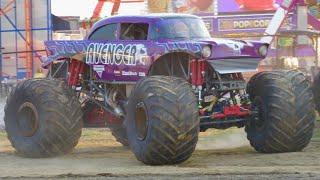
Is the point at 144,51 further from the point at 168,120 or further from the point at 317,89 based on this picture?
the point at 317,89

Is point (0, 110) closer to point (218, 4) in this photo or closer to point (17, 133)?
point (17, 133)

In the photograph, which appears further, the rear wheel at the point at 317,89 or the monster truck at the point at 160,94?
the rear wheel at the point at 317,89

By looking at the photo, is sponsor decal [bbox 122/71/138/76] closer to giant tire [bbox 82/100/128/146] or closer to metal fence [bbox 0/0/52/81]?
giant tire [bbox 82/100/128/146]

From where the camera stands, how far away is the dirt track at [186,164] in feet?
26.7

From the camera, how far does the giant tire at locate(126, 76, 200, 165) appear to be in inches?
356

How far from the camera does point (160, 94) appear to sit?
9.16 m

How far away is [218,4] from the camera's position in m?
58.6

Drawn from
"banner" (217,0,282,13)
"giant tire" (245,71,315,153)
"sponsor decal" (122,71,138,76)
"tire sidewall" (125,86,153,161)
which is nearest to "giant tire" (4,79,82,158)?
"sponsor decal" (122,71,138,76)

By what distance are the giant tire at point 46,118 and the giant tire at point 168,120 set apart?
6.36 feet

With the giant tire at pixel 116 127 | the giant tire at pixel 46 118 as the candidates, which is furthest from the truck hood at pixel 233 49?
the giant tire at pixel 116 127

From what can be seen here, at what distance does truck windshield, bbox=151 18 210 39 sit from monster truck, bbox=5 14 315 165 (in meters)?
0.02

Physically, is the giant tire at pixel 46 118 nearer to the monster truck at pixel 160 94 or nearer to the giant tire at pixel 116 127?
the monster truck at pixel 160 94

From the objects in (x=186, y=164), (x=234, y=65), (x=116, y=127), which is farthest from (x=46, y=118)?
(x=234, y=65)

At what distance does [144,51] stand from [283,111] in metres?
2.32
